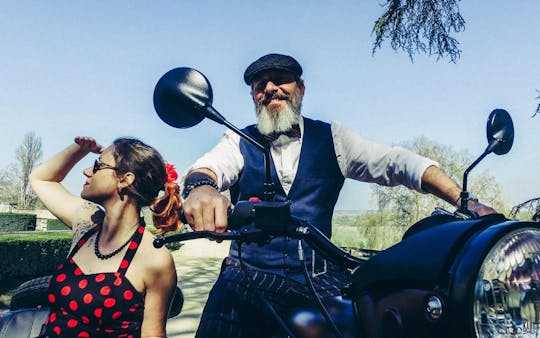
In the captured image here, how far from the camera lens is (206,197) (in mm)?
1415

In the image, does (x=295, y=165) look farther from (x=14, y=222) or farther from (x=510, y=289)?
(x=14, y=222)

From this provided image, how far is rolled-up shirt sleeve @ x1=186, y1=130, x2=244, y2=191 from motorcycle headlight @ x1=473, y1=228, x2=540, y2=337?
1.56 m

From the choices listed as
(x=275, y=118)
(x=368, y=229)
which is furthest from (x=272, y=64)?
(x=368, y=229)

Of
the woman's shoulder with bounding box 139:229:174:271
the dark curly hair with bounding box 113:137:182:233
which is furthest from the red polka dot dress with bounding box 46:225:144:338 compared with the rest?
the dark curly hair with bounding box 113:137:182:233

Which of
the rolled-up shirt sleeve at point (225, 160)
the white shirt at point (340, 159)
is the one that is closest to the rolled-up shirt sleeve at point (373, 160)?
the white shirt at point (340, 159)

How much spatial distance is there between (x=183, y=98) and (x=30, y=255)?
13048 mm

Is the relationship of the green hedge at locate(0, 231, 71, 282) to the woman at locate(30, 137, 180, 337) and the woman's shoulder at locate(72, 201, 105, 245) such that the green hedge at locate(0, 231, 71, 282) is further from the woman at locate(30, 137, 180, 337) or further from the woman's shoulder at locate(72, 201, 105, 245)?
the woman at locate(30, 137, 180, 337)

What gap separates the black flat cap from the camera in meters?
2.70

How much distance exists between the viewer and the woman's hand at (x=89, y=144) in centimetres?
319

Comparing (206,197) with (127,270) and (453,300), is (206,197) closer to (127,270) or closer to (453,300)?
(453,300)

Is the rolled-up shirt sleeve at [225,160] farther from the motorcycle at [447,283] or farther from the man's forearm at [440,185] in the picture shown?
the motorcycle at [447,283]

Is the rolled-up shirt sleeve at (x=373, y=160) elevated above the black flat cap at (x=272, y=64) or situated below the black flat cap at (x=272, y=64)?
below

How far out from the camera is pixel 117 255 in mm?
2699

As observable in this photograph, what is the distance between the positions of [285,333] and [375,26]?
7.82m
